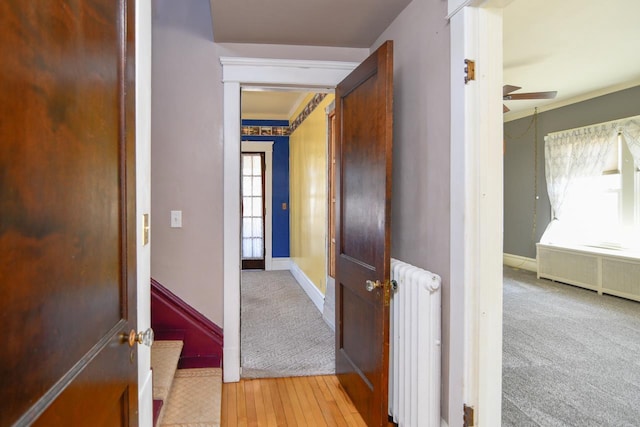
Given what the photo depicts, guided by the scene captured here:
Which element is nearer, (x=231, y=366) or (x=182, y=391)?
(x=182, y=391)

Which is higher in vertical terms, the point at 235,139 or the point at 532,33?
the point at 532,33

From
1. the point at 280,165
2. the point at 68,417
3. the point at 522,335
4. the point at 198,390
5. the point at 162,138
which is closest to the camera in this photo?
the point at 68,417

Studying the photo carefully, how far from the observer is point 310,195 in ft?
17.1

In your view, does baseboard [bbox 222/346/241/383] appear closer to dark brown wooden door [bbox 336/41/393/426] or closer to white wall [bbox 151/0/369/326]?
white wall [bbox 151/0/369/326]

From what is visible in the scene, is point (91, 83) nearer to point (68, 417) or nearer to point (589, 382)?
point (68, 417)

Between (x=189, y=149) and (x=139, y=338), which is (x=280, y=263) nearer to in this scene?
(x=189, y=149)

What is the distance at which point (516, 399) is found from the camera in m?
2.44

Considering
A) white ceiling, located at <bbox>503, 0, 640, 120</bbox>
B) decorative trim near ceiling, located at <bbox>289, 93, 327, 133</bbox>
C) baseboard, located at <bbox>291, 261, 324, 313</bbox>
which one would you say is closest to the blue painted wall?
decorative trim near ceiling, located at <bbox>289, 93, 327, 133</bbox>

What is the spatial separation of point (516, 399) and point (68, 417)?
2.58 metres

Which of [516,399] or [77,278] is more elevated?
[77,278]

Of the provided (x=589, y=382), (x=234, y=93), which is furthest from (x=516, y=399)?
(x=234, y=93)

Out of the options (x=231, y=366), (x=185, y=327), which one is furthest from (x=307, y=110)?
(x=231, y=366)

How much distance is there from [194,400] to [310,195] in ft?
11.1

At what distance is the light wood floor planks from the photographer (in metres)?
2.20
